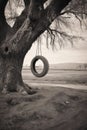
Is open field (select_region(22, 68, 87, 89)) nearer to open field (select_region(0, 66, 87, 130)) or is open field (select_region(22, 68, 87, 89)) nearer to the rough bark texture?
the rough bark texture

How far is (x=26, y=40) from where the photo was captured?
27.0 ft

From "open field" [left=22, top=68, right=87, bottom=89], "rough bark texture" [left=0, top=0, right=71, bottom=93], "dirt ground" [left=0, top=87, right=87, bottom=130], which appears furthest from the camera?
"open field" [left=22, top=68, right=87, bottom=89]

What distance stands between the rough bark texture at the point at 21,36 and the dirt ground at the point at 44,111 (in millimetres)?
618

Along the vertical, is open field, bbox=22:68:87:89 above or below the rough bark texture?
below

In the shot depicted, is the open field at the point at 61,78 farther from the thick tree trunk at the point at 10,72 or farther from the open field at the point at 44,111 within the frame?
the open field at the point at 44,111

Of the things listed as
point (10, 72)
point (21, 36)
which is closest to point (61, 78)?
point (10, 72)

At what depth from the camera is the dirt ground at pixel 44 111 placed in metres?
5.63

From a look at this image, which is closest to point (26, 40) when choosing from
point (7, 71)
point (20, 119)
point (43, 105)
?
point (7, 71)

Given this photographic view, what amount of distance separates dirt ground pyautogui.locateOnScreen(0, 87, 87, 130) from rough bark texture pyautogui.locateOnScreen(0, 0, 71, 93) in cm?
62

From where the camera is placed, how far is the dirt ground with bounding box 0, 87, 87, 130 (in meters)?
5.63

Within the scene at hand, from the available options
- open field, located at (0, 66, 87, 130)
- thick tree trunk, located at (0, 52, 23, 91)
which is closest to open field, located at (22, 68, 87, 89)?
thick tree trunk, located at (0, 52, 23, 91)

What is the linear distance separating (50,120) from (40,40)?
6.34 meters

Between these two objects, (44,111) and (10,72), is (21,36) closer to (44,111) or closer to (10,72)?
(10,72)

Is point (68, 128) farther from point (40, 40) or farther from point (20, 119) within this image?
point (40, 40)
